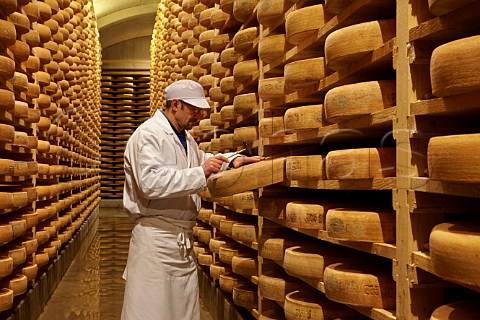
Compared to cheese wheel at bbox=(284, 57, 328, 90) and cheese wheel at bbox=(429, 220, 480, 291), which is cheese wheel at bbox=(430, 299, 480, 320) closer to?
cheese wheel at bbox=(429, 220, 480, 291)

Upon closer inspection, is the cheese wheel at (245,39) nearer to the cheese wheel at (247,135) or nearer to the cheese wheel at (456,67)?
the cheese wheel at (247,135)

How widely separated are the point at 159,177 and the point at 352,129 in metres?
1.18

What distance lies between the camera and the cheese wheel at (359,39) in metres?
2.31

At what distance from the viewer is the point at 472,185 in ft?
5.41

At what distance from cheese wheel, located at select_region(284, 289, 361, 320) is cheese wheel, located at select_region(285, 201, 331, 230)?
310 millimetres

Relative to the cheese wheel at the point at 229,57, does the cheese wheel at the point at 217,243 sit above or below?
below

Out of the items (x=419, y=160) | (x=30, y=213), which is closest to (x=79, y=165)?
(x=30, y=213)

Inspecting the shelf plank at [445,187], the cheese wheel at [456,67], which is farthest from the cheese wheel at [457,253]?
the cheese wheel at [456,67]

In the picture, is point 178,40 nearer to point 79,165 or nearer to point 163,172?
point 79,165

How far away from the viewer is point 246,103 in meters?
4.06

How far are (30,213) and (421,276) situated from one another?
11.7 feet

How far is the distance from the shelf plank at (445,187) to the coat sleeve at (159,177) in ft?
4.98

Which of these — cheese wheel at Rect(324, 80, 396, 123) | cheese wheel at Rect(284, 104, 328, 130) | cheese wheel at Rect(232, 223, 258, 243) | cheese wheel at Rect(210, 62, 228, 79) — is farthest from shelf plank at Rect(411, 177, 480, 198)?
cheese wheel at Rect(210, 62, 228, 79)

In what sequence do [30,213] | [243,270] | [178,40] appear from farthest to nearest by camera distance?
[178,40]
[30,213]
[243,270]
